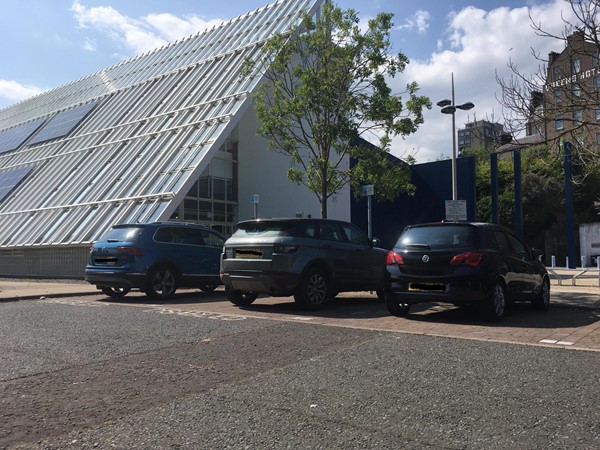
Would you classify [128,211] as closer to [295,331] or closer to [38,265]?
[38,265]

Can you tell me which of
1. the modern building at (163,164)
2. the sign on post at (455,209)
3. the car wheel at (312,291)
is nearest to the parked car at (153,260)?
the car wheel at (312,291)

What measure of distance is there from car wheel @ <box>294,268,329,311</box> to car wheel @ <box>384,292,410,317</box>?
1.41 metres

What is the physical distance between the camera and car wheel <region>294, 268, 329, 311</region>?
396 inches

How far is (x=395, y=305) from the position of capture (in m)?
9.48

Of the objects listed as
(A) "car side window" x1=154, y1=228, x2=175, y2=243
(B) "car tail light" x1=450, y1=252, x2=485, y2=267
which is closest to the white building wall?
(A) "car side window" x1=154, y1=228, x2=175, y2=243

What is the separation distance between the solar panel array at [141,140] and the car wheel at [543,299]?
13266 millimetres

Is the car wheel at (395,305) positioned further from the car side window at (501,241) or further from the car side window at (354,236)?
the car side window at (354,236)

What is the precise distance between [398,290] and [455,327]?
47.9 inches

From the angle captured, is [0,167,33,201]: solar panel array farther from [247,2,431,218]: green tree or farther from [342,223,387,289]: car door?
[342,223,387,289]: car door

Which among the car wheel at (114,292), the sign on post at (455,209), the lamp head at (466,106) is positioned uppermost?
the lamp head at (466,106)

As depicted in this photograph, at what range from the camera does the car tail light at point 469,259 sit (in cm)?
853

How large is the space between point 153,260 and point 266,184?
1605 centimetres

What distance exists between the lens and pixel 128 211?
21.3 metres

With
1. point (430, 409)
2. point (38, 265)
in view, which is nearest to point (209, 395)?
point (430, 409)
